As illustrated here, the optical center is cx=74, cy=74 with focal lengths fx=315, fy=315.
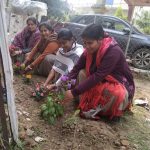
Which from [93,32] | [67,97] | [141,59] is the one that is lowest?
[141,59]

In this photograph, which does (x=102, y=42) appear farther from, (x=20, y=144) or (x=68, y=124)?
(x=20, y=144)

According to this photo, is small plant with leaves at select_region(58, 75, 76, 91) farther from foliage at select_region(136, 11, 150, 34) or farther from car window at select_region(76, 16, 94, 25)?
foliage at select_region(136, 11, 150, 34)

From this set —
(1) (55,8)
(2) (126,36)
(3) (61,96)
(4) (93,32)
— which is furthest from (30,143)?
(1) (55,8)

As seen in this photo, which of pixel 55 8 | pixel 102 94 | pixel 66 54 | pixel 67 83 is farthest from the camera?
pixel 55 8

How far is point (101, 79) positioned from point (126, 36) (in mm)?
5505

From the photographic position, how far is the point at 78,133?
3.42 meters

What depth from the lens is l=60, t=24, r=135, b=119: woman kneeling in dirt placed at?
11.6 ft

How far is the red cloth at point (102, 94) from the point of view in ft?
11.9

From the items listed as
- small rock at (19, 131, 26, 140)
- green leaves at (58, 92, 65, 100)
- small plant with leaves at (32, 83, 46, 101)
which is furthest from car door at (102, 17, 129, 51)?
small rock at (19, 131, 26, 140)

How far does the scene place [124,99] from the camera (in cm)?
376

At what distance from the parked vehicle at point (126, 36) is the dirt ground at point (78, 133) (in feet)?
15.2

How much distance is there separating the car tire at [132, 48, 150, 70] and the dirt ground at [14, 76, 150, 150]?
455 centimetres

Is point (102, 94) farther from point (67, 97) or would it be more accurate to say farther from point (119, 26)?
point (119, 26)

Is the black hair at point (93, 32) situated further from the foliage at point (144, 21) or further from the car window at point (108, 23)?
the foliage at point (144, 21)
